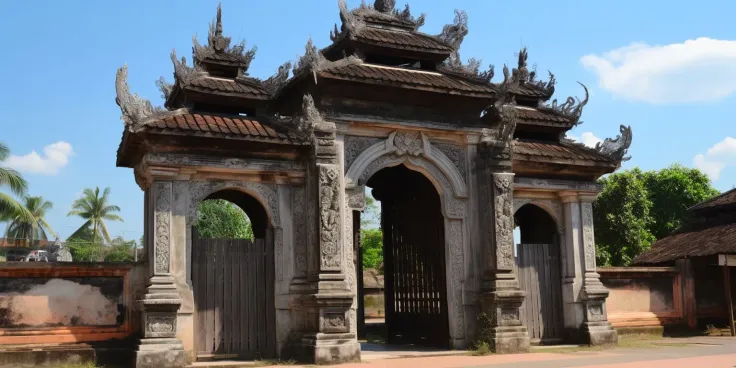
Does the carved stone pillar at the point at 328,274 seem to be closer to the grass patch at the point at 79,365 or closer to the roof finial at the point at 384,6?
the grass patch at the point at 79,365

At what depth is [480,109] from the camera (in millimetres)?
15344

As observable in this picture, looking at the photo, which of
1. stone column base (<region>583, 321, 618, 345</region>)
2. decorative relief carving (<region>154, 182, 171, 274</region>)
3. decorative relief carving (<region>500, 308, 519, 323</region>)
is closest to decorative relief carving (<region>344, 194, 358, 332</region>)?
decorative relief carving (<region>500, 308, 519, 323</region>)

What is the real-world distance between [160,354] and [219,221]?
2986 cm

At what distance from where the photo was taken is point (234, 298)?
13555 millimetres

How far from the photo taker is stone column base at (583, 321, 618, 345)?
52.5 feet

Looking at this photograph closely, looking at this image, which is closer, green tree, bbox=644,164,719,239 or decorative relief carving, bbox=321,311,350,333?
decorative relief carving, bbox=321,311,350,333

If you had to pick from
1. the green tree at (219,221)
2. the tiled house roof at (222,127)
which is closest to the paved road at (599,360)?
the tiled house roof at (222,127)

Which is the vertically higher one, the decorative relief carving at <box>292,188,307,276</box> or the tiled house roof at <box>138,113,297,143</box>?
the tiled house roof at <box>138,113,297,143</box>

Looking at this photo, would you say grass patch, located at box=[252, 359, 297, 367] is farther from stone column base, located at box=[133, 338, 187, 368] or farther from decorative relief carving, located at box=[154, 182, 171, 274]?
decorative relief carving, located at box=[154, 182, 171, 274]

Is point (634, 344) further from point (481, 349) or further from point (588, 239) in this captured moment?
point (481, 349)

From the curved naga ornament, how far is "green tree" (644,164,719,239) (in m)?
24.3

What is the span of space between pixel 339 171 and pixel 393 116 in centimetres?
174

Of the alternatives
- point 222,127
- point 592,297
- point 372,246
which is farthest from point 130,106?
point 372,246

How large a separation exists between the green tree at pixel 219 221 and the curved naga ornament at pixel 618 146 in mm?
26359
